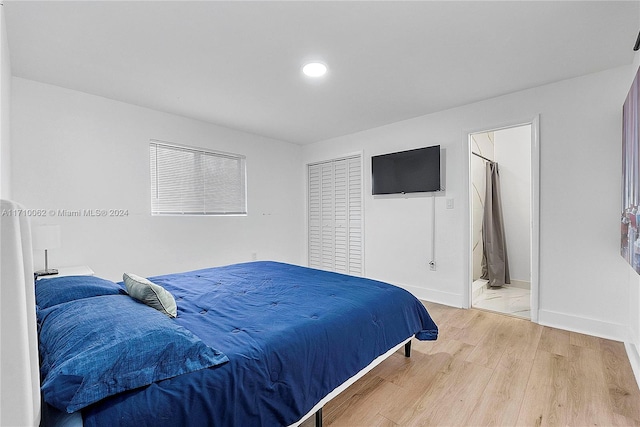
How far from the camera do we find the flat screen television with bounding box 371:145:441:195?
370 centimetres

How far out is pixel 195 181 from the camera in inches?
157

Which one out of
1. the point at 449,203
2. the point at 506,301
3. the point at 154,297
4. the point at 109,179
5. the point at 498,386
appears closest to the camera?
the point at 154,297

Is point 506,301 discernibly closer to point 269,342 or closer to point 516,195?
point 516,195

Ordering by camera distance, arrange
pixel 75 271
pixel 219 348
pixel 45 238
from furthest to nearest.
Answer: pixel 75 271 < pixel 45 238 < pixel 219 348

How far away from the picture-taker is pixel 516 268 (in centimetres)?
459

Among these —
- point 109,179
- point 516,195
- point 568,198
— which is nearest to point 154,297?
point 109,179

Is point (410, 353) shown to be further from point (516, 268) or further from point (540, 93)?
point (516, 268)

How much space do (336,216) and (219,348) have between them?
12.6ft

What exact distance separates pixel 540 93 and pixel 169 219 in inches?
171

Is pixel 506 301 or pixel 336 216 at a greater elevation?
pixel 336 216

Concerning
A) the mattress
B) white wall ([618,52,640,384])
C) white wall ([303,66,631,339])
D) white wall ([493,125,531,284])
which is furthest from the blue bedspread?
white wall ([493,125,531,284])

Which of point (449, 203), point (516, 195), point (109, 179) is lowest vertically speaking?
point (449, 203)

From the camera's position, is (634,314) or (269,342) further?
(634,314)

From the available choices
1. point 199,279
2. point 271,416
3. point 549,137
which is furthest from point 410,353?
point 549,137
